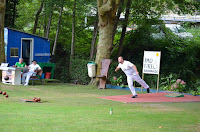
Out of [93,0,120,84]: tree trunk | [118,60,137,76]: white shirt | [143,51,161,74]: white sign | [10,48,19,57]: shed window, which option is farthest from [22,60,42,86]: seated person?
[118,60,137,76]: white shirt

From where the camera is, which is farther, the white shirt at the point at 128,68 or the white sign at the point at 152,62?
the white sign at the point at 152,62

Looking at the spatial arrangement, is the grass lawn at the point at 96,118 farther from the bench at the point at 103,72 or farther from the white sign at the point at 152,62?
the bench at the point at 103,72

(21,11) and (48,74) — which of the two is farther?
(21,11)

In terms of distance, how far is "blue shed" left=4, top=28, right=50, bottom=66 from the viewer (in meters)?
20.2

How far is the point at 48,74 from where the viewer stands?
21.4 m

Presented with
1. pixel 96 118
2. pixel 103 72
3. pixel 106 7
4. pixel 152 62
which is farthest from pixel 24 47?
pixel 96 118

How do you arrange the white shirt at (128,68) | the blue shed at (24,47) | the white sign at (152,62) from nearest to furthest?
1. the white shirt at (128,68)
2. the white sign at (152,62)
3. the blue shed at (24,47)

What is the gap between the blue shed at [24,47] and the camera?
66.3 ft

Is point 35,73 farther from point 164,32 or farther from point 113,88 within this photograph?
point 164,32

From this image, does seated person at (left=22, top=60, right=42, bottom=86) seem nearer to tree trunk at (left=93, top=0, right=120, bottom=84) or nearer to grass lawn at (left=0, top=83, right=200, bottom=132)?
tree trunk at (left=93, top=0, right=120, bottom=84)

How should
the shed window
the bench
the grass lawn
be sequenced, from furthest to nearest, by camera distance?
the shed window < the bench < the grass lawn

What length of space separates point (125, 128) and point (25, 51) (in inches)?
619

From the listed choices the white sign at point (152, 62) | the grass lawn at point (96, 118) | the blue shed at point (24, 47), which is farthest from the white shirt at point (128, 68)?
the blue shed at point (24, 47)

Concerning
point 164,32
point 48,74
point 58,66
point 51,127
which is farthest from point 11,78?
point 164,32
